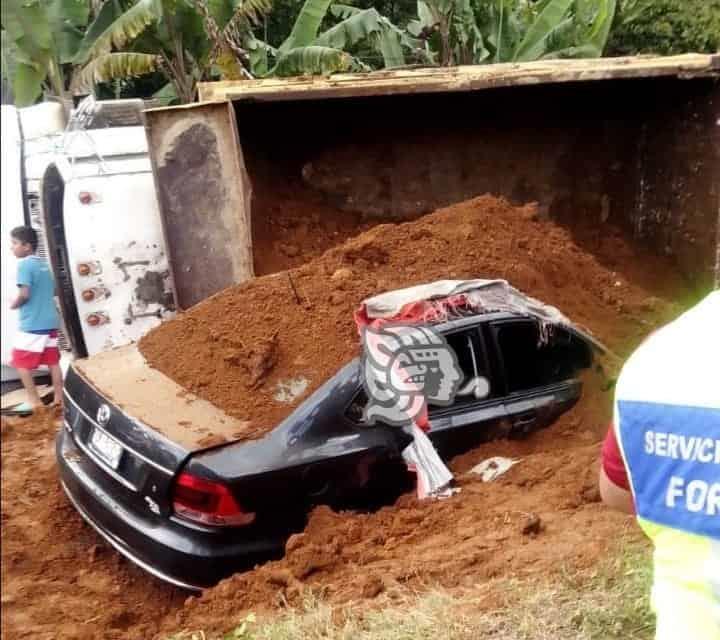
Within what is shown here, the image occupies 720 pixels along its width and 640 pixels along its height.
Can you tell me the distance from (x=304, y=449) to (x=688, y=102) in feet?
20.2

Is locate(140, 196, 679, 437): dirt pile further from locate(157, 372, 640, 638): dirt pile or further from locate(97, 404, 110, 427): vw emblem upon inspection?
locate(157, 372, 640, 638): dirt pile

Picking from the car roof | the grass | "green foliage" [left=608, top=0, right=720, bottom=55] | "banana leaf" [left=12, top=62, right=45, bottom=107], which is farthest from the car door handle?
"green foliage" [left=608, top=0, right=720, bottom=55]

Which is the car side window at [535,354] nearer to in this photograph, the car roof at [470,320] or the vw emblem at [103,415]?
the car roof at [470,320]

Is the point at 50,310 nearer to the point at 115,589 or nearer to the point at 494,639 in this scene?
the point at 115,589

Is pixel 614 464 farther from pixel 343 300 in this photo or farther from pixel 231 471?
pixel 343 300

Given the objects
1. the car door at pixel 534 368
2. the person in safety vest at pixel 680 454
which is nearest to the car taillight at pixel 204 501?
the car door at pixel 534 368

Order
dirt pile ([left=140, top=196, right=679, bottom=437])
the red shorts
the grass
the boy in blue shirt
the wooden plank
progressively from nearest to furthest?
the boy in blue shirt
the red shorts
the grass
dirt pile ([left=140, top=196, right=679, bottom=437])
the wooden plank

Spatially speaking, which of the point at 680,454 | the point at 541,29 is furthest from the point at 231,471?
the point at 541,29

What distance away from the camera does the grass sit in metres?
3.07

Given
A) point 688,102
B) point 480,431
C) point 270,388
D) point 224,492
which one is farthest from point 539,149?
point 224,492

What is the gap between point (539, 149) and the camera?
900 cm

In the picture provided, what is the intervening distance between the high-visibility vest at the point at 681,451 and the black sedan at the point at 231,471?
263cm

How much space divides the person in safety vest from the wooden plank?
429cm

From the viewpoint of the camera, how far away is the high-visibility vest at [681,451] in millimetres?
1347
